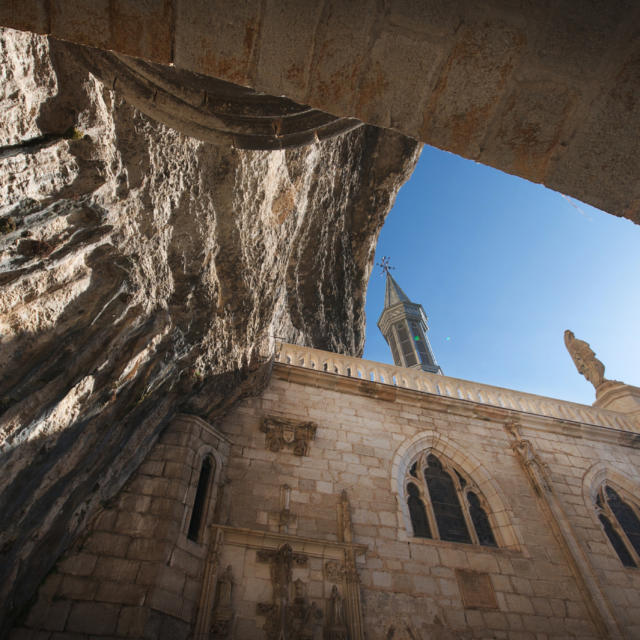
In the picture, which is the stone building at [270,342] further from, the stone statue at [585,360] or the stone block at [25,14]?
the stone statue at [585,360]

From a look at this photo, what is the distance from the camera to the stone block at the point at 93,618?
155 inches

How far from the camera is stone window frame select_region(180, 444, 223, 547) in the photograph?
506 centimetres

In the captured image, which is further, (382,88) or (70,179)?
(70,179)

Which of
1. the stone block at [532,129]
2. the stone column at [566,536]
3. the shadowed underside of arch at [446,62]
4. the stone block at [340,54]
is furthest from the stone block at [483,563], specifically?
the stone block at [340,54]

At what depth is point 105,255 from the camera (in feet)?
10.1

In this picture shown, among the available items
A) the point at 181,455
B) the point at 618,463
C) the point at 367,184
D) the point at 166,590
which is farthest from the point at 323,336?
the point at 618,463

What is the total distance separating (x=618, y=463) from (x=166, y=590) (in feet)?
30.9

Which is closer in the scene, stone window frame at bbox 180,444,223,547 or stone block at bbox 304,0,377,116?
stone block at bbox 304,0,377,116

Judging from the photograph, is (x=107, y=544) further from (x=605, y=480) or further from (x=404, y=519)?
(x=605, y=480)

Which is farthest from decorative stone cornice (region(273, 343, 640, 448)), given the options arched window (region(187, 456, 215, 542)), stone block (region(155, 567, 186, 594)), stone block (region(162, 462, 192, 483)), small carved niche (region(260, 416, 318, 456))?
stone block (region(155, 567, 186, 594))

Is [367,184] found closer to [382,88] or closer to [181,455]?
[181,455]

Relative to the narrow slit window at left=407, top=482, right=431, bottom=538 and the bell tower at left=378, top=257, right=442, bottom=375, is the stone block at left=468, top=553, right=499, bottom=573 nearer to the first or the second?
the narrow slit window at left=407, top=482, right=431, bottom=538

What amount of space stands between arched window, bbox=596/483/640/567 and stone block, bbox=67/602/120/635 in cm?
832

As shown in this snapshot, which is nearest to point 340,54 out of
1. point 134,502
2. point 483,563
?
point 134,502
